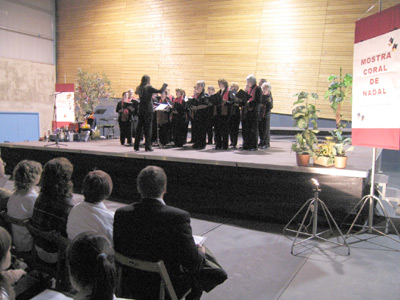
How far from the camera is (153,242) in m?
1.68

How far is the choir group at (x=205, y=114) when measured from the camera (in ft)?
20.2

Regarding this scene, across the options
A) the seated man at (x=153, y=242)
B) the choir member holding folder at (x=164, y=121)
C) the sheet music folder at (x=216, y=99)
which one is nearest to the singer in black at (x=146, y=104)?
the sheet music folder at (x=216, y=99)

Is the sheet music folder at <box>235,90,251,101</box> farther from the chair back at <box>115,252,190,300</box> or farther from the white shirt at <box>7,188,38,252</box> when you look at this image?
the chair back at <box>115,252,190,300</box>

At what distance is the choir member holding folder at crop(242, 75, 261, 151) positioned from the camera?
20.4ft

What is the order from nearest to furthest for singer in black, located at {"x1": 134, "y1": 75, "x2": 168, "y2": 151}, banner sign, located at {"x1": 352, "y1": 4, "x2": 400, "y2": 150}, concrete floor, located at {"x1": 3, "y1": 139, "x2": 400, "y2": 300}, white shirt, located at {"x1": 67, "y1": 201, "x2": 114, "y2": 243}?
white shirt, located at {"x1": 67, "y1": 201, "x2": 114, "y2": 243}
concrete floor, located at {"x1": 3, "y1": 139, "x2": 400, "y2": 300}
banner sign, located at {"x1": 352, "y1": 4, "x2": 400, "y2": 150}
singer in black, located at {"x1": 134, "y1": 75, "x2": 168, "y2": 151}

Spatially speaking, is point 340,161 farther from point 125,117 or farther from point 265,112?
point 125,117

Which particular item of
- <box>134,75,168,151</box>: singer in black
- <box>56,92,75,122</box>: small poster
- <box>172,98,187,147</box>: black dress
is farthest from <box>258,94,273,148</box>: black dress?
<box>56,92,75,122</box>: small poster

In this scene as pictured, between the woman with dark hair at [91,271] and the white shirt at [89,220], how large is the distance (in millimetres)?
745

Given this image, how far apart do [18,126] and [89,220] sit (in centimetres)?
1262

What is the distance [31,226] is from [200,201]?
2.96m

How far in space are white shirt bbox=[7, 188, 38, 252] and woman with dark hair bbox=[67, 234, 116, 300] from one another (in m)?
1.33

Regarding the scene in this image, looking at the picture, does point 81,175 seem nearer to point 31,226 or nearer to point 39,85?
point 31,226

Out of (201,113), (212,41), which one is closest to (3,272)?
(201,113)

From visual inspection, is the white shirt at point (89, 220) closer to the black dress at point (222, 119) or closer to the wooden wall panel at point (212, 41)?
the black dress at point (222, 119)
